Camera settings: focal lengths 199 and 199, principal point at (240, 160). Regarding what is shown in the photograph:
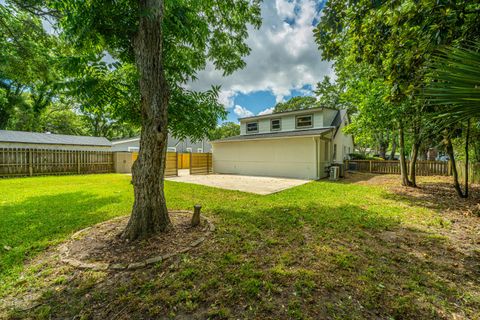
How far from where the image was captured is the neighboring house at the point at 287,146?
38.3 feet

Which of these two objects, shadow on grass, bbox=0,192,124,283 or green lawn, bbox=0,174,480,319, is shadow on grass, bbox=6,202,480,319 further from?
shadow on grass, bbox=0,192,124,283

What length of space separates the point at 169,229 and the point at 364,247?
329 cm

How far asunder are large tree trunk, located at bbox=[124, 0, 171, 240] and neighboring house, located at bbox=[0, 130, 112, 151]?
17.3m

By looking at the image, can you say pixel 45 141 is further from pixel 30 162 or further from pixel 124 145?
pixel 124 145

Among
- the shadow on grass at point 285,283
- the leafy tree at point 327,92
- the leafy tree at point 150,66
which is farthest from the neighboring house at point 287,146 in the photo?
the leafy tree at point 327,92

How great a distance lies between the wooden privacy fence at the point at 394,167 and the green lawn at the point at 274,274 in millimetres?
10460

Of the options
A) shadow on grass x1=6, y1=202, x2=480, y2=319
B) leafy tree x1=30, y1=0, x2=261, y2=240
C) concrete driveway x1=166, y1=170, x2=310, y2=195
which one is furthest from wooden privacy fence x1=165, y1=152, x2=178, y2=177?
shadow on grass x1=6, y1=202, x2=480, y2=319

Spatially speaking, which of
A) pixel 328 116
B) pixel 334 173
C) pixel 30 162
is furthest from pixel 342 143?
pixel 30 162

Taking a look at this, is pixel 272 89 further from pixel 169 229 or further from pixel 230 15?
pixel 169 229

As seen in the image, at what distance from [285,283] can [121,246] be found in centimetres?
250

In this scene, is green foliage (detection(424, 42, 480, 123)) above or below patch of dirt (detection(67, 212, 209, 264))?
above

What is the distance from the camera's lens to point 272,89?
65.3ft

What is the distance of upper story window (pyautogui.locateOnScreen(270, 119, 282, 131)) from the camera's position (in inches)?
598

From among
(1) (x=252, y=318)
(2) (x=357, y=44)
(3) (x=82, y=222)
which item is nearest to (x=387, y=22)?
(2) (x=357, y=44)
